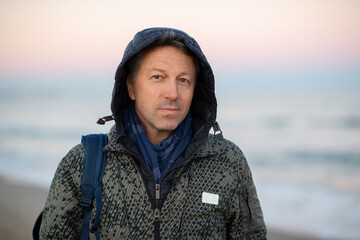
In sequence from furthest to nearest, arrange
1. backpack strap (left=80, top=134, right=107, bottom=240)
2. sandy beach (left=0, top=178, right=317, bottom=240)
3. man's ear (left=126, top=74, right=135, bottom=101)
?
sandy beach (left=0, top=178, right=317, bottom=240), man's ear (left=126, top=74, right=135, bottom=101), backpack strap (left=80, top=134, right=107, bottom=240)

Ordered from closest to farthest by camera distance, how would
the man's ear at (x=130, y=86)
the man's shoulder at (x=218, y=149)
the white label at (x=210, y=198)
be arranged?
the white label at (x=210, y=198)
the man's shoulder at (x=218, y=149)
the man's ear at (x=130, y=86)

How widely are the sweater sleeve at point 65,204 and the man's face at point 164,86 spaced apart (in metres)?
0.49

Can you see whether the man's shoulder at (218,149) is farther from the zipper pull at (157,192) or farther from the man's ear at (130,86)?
the man's ear at (130,86)

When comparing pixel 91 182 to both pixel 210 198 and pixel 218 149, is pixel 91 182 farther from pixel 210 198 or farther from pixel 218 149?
pixel 218 149

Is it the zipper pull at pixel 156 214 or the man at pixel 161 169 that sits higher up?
the man at pixel 161 169

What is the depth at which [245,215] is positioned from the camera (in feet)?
7.79

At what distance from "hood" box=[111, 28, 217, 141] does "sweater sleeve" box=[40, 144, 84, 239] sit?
1.33 ft

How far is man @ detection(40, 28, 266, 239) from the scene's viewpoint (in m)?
2.14

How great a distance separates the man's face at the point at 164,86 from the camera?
7.43 ft

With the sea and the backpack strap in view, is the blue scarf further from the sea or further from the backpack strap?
the sea

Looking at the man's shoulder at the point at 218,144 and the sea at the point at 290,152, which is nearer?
the man's shoulder at the point at 218,144

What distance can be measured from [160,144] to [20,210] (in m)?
5.58

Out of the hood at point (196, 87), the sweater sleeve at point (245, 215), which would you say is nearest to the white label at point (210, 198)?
the sweater sleeve at point (245, 215)

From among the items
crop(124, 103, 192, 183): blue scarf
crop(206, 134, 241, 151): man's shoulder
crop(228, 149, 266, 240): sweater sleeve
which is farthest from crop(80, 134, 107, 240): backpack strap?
crop(228, 149, 266, 240): sweater sleeve
